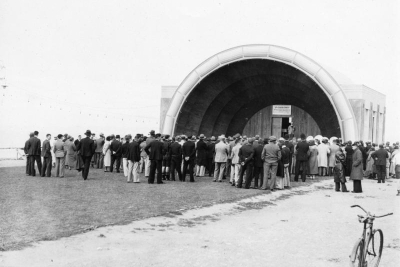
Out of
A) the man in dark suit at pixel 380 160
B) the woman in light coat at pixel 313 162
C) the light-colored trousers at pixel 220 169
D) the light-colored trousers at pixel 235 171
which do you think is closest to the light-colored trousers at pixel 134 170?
the light-colored trousers at pixel 220 169

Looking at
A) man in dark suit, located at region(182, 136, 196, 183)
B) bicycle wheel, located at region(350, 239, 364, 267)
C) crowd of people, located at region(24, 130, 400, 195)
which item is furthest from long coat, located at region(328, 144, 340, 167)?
bicycle wheel, located at region(350, 239, 364, 267)

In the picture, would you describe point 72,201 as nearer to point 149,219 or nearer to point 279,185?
point 149,219

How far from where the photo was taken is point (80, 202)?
36.4 feet

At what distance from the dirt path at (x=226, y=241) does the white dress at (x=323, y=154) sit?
9.37 m

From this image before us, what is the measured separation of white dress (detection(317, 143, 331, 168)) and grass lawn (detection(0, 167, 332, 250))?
668 centimetres

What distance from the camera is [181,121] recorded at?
26.5m

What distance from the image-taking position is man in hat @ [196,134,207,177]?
18203 mm

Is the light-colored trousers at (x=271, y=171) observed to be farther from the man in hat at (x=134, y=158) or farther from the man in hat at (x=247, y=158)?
the man in hat at (x=134, y=158)

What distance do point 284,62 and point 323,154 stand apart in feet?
17.6

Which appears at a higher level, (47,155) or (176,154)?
(176,154)

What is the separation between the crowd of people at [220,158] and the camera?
595 inches

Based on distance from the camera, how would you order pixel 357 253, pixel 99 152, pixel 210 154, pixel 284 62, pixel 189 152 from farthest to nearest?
1. pixel 284 62
2. pixel 99 152
3. pixel 210 154
4. pixel 189 152
5. pixel 357 253

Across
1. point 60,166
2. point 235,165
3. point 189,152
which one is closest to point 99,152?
point 60,166

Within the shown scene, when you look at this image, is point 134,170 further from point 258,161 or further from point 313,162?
point 313,162
